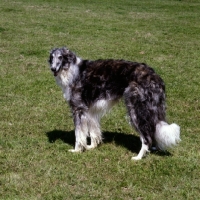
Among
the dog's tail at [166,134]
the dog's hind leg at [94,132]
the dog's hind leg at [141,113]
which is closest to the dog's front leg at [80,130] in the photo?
the dog's hind leg at [94,132]

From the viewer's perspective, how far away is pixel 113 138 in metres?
7.89

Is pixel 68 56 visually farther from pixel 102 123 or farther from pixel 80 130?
pixel 102 123

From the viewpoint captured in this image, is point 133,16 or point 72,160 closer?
point 72,160

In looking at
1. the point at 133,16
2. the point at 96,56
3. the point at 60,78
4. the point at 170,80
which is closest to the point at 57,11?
the point at 133,16

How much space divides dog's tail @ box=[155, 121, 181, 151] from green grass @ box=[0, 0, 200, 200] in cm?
36

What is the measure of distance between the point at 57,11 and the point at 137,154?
60.6 feet

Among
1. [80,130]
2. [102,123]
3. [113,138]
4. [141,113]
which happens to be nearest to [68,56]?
[80,130]

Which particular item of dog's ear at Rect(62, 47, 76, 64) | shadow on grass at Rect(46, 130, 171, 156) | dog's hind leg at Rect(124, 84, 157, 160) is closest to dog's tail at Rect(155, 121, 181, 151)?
dog's hind leg at Rect(124, 84, 157, 160)

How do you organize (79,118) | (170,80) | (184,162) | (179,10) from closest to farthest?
(184,162) → (79,118) → (170,80) → (179,10)

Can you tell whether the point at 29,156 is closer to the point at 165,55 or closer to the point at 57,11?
the point at 165,55

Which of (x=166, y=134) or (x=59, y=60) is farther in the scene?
(x=59, y=60)

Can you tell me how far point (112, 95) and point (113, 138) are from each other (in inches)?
51.1

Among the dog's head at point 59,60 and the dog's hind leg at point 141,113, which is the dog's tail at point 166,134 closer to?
the dog's hind leg at point 141,113

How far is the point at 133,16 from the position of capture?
23875mm
